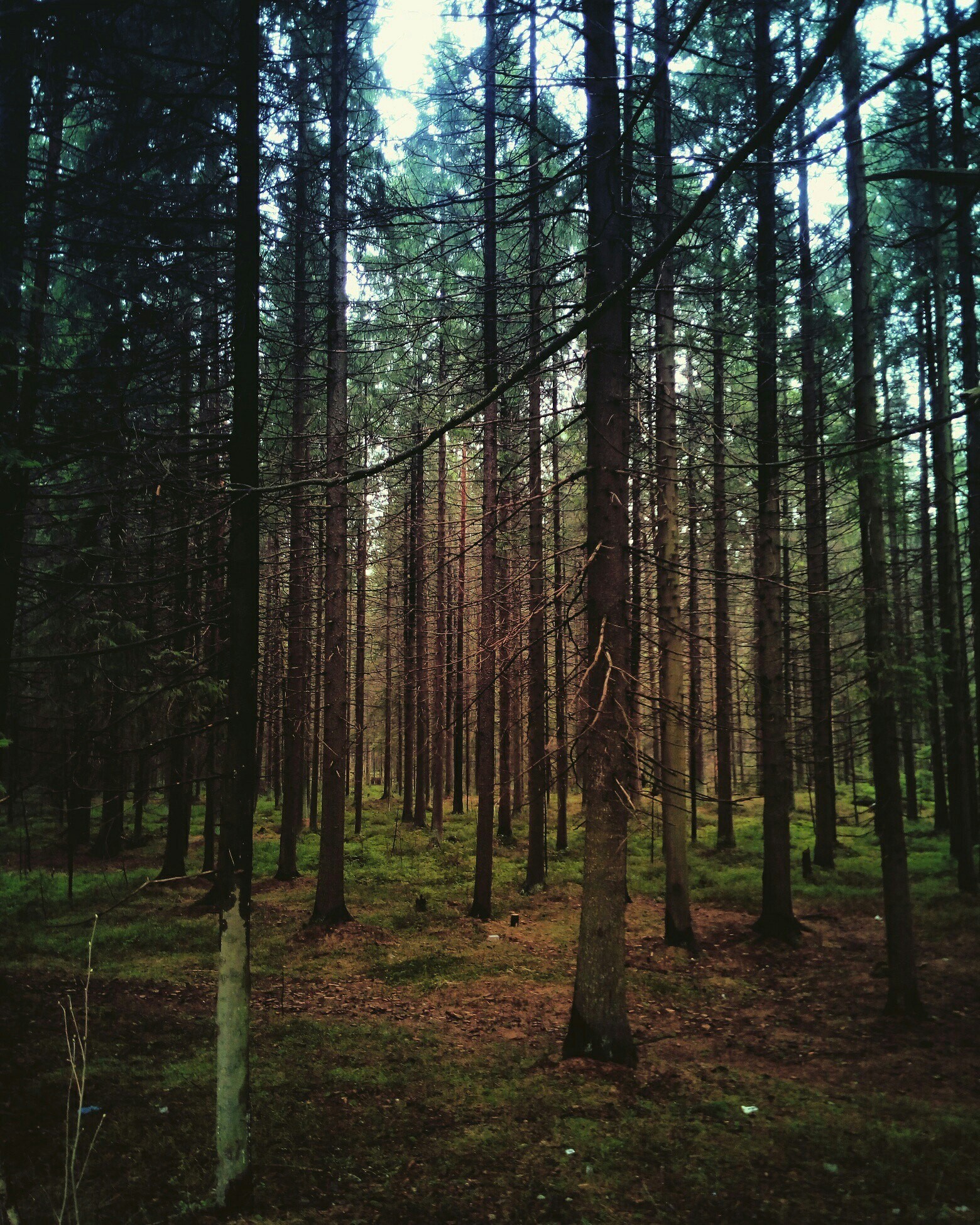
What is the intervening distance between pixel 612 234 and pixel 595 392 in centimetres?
168

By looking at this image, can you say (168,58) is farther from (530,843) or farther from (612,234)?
(530,843)

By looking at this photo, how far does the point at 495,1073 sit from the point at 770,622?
827cm

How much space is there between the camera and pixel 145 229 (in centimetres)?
638

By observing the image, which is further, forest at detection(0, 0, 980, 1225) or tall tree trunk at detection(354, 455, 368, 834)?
tall tree trunk at detection(354, 455, 368, 834)

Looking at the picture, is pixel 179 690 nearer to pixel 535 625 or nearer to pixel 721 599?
pixel 535 625

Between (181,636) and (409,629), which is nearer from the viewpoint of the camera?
(181,636)

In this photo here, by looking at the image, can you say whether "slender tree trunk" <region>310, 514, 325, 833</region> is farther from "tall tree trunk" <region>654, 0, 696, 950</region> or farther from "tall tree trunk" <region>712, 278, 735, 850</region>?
"tall tree trunk" <region>712, 278, 735, 850</region>

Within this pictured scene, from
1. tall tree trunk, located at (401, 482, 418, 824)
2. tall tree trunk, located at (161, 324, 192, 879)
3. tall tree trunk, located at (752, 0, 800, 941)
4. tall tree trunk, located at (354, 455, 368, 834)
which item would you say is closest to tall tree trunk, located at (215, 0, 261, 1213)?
tall tree trunk, located at (161, 324, 192, 879)

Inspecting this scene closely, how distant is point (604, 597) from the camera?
7344 millimetres

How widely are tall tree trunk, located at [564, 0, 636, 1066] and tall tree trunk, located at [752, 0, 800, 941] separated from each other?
17.5 feet

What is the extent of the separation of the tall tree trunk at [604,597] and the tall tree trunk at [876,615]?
324cm

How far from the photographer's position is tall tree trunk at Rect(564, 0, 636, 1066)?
7051 millimetres

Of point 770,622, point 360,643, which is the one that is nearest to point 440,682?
point 360,643

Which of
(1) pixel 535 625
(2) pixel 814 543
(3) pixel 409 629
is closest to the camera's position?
(1) pixel 535 625
